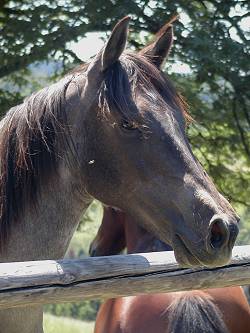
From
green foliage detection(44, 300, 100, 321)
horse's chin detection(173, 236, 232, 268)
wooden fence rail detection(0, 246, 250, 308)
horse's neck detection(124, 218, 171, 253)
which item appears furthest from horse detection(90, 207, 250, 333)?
green foliage detection(44, 300, 100, 321)

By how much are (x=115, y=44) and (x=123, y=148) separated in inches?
14.4

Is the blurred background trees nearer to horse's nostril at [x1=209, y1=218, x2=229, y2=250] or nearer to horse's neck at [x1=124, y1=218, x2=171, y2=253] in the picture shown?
horse's neck at [x1=124, y1=218, x2=171, y2=253]

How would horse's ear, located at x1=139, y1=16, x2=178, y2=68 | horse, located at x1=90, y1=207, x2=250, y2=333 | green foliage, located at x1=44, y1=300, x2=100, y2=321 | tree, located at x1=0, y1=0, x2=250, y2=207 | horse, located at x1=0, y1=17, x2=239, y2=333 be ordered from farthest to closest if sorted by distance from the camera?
green foliage, located at x1=44, y1=300, x2=100, y2=321 < tree, located at x1=0, y1=0, x2=250, y2=207 < horse, located at x1=90, y1=207, x2=250, y2=333 < horse's ear, located at x1=139, y1=16, x2=178, y2=68 < horse, located at x1=0, y1=17, x2=239, y2=333

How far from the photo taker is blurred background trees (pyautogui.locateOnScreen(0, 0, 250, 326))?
607cm

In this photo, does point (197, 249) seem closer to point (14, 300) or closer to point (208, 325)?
point (14, 300)

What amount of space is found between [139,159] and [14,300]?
61 cm

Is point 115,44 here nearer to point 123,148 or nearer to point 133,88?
point 133,88

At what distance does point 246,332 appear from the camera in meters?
3.90

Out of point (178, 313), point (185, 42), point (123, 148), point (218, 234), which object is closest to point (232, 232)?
point (218, 234)

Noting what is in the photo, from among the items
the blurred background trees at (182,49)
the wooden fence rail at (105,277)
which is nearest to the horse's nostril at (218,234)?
the wooden fence rail at (105,277)

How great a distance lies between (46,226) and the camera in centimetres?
253

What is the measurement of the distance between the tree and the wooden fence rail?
3.34m

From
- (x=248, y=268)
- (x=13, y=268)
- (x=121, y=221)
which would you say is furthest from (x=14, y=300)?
(x=121, y=221)

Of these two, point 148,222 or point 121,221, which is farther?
point 121,221
